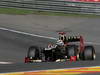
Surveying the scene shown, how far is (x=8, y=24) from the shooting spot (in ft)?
76.2

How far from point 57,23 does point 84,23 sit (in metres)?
1.75

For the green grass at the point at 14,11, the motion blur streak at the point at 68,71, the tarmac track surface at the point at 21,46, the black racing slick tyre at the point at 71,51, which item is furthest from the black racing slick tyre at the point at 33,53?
the green grass at the point at 14,11

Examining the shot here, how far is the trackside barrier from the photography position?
26172mm

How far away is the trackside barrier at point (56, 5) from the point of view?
85.9 feet

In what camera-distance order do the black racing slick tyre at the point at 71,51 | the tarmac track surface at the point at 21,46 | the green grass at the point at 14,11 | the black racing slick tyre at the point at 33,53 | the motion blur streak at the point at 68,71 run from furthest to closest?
A: the green grass at the point at 14,11 → the black racing slick tyre at the point at 33,53 → the black racing slick tyre at the point at 71,51 → the tarmac track surface at the point at 21,46 → the motion blur streak at the point at 68,71

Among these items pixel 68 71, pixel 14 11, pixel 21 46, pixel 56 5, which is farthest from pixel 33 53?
pixel 14 11

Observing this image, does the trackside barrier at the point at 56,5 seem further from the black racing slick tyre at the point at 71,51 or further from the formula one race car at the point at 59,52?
the black racing slick tyre at the point at 71,51

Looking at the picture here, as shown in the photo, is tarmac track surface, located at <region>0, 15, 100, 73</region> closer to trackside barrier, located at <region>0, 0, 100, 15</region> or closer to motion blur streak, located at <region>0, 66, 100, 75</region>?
motion blur streak, located at <region>0, 66, 100, 75</region>

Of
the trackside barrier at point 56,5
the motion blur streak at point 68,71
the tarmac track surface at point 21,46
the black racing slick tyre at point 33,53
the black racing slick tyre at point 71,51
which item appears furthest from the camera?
the trackside barrier at point 56,5

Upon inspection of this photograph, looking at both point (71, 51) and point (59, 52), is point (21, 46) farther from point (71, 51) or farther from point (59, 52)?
point (71, 51)

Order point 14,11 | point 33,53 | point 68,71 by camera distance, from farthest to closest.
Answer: point 14,11 < point 33,53 < point 68,71

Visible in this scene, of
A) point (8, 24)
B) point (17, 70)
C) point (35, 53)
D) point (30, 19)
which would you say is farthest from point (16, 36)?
point (17, 70)

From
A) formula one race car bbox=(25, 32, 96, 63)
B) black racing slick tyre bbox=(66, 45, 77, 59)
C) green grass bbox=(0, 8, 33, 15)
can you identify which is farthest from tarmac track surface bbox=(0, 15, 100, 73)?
green grass bbox=(0, 8, 33, 15)

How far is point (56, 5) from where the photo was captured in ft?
87.4
